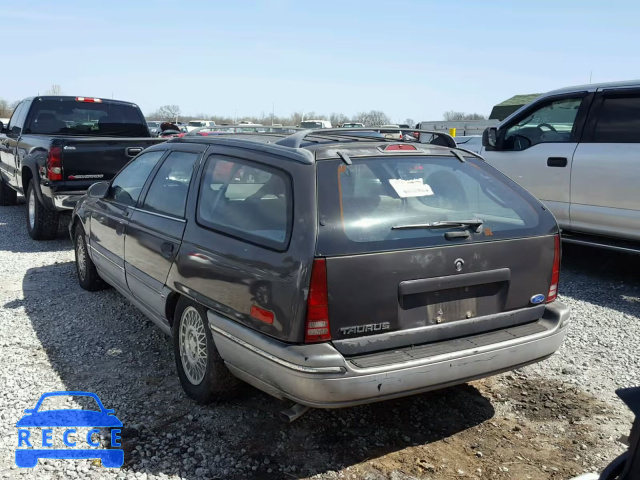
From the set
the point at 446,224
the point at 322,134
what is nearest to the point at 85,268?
the point at 322,134

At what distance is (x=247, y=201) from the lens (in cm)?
346

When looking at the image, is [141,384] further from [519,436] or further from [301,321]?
[519,436]

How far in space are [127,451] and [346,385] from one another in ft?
4.33

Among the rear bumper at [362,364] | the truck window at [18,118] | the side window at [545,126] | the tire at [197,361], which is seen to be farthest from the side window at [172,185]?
the truck window at [18,118]

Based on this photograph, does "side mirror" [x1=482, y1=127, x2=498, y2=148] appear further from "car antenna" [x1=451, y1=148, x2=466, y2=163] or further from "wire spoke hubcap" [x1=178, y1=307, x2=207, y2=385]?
"wire spoke hubcap" [x1=178, y1=307, x2=207, y2=385]

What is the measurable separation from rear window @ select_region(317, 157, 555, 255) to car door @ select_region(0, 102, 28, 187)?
7935 mm

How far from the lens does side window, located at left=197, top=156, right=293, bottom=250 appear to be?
314 cm

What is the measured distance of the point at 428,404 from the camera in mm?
3785

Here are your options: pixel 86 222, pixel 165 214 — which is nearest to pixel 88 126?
pixel 86 222

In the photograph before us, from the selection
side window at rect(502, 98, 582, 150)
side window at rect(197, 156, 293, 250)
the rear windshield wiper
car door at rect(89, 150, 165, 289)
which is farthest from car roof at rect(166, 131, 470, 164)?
side window at rect(502, 98, 582, 150)

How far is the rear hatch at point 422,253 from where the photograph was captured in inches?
116

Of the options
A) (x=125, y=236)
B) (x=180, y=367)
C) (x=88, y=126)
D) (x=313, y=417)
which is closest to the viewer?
(x=313, y=417)

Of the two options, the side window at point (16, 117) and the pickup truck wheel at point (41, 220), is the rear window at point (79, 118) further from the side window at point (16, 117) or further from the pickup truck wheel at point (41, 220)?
the pickup truck wheel at point (41, 220)

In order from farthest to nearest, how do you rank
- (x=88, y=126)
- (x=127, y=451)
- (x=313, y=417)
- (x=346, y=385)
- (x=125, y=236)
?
→ (x=88, y=126)
(x=125, y=236)
(x=313, y=417)
(x=127, y=451)
(x=346, y=385)
